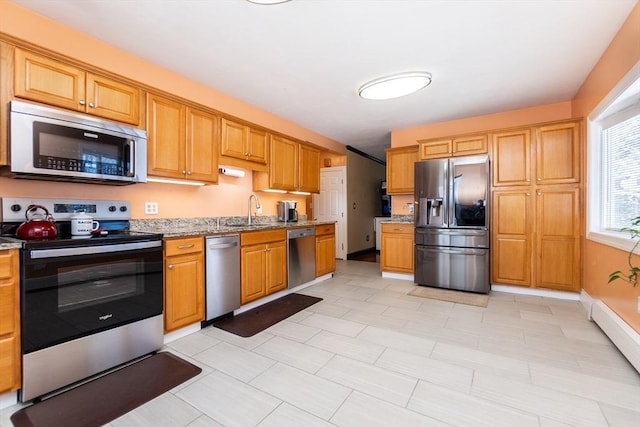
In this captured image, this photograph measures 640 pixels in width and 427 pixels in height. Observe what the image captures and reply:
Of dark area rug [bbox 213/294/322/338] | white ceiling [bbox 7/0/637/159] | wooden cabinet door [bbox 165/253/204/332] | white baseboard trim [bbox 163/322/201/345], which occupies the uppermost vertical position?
white ceiling [bbox 7/0/637/159]

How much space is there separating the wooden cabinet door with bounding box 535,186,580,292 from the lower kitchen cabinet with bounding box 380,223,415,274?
1599 millimetres

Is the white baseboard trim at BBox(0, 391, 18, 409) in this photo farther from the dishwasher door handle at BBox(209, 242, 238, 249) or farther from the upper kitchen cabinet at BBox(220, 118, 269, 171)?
the upper kitchen cabinet at BBox(220, 118, 269, 171)

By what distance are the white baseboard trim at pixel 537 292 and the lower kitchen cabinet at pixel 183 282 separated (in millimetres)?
3820

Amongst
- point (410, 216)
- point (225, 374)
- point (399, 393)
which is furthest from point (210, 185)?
point (410, 216)

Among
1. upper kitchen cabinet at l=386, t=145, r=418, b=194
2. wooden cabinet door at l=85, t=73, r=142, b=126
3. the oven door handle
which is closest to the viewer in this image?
the oven door handle

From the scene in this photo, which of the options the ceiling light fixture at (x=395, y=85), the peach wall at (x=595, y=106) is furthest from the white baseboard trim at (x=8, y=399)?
the peach wall at (x=595, y=106)

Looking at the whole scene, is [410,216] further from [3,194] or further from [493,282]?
[3,194]

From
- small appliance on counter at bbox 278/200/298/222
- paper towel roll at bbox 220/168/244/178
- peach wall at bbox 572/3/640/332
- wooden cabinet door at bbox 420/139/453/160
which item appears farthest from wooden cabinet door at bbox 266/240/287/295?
peach wall at bbox 572/3/640/332

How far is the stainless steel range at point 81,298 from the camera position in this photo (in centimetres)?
161

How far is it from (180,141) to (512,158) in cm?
407

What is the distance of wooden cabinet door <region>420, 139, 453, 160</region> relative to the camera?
4066mm

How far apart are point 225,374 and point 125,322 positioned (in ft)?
2.75

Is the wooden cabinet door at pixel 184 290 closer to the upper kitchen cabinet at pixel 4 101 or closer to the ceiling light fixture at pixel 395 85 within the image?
the upper kitchen cabinet at pixel 4 101

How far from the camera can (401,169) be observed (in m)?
4.72
